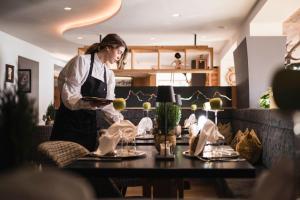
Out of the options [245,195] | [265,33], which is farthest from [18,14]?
[245,195]

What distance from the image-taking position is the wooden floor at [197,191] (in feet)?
13.9

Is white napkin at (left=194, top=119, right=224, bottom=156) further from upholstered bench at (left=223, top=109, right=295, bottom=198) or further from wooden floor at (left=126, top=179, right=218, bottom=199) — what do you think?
wooden floor at (left=126, top=179, right=218, bottom=199)

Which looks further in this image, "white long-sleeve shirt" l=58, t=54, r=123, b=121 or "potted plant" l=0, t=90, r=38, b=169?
"white long-sleeve shirt" l=58, t=54, r=123, b=121

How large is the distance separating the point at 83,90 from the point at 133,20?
441 centimetres

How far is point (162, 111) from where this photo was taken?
1.95 metres

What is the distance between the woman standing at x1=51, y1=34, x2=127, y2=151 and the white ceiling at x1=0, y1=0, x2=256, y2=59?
3.10 m

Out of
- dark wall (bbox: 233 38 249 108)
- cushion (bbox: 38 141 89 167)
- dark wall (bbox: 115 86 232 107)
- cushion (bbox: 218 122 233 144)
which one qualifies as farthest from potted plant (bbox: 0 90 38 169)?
dark wall (bbox: 115 86 232 107)

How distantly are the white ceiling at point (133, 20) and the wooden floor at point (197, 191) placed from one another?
104 inches

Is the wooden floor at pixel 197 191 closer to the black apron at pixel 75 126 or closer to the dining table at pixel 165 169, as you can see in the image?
the black apron at pixel 75 126

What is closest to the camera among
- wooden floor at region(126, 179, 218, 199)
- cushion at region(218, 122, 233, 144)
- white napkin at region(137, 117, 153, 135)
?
white napkin at region(137, 117, 153, 135)

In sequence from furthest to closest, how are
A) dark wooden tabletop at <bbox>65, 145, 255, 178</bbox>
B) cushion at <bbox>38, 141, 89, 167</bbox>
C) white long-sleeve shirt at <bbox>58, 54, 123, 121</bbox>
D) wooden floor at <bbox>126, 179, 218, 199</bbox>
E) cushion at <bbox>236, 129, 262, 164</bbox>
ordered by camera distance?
wooden floor at <bbox>126, 179, 218, 199</bbox>, cushion at <bbox>236, 129, 262, 164</bbox>, white long-sleeve shirt at <bbox>58, 54, 123, 121</bbox>, cushion at <bbox>38, 141, 89, 167</bbox>, dark wooden tabletop at <bbox>65, 145, 255, 178</bbox>

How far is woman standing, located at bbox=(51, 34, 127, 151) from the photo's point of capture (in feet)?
7.79

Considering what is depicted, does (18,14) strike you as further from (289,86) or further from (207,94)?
(289,86)

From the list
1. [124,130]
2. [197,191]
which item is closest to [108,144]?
[124,130]
